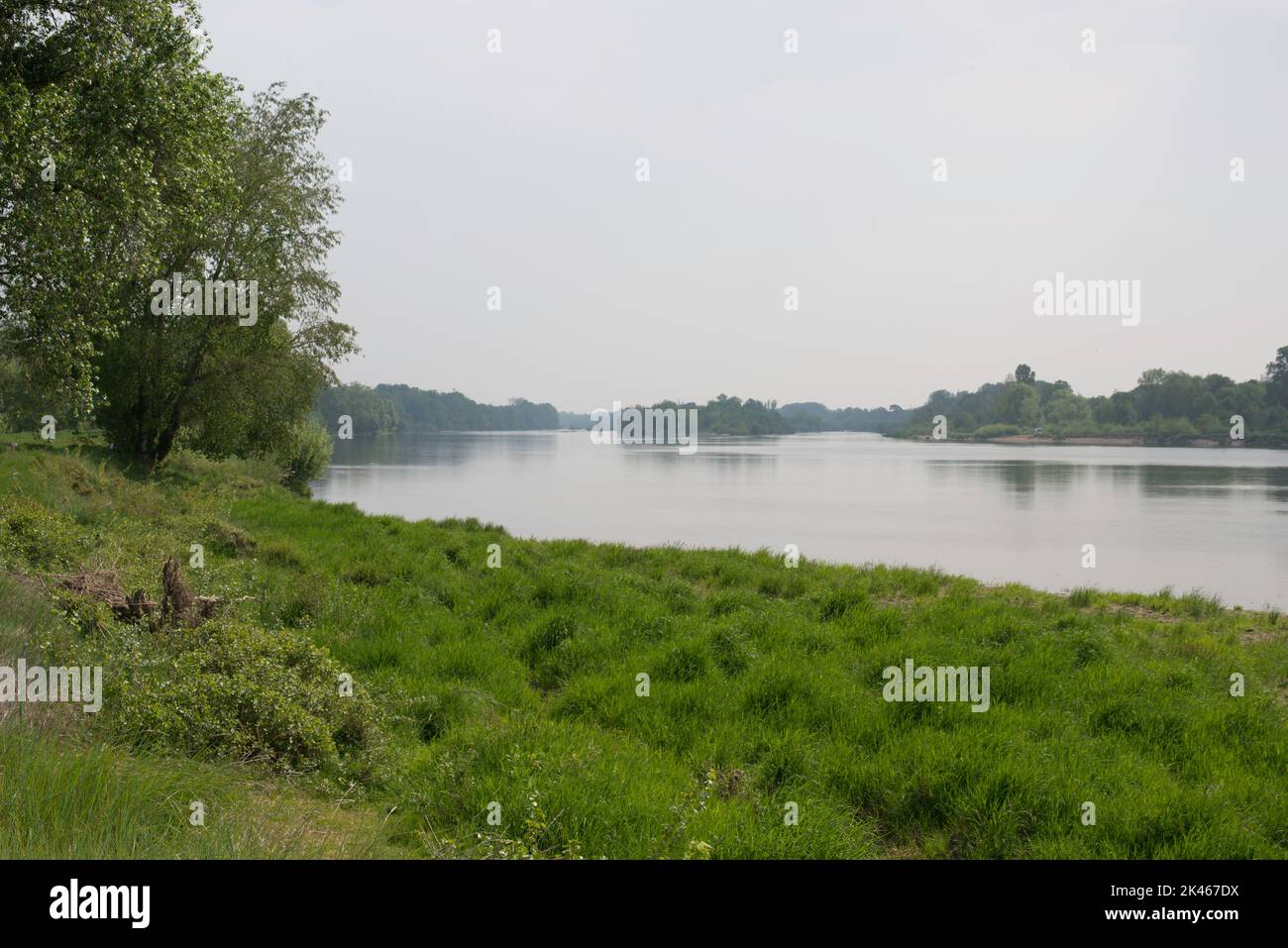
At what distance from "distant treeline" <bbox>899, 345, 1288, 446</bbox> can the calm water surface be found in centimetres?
6637

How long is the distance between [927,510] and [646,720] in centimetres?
3362

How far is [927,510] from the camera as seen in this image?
131 ft

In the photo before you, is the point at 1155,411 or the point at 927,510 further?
the point at 1155,411

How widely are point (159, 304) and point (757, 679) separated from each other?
2521 cm

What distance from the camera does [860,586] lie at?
15414 millimetres

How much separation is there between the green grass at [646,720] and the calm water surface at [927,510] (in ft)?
32.7

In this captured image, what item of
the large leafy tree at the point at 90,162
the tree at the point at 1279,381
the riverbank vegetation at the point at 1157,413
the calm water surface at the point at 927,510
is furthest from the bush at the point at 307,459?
the tree at the point at 1279,381

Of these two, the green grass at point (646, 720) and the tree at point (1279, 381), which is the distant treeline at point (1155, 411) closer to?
the tree at point (1279, 381)

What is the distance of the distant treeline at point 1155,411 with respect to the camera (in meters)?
127

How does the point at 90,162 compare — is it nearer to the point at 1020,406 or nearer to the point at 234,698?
the point at 234,698

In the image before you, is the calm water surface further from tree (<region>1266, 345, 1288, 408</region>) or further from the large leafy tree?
tree (<region>1266, 345, 1288, 408</region>)

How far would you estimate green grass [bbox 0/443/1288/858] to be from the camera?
562 centimetres

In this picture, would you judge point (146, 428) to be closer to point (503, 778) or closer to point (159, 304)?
point (159, 304)

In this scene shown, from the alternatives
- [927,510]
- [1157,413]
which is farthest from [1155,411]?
[927,510]
